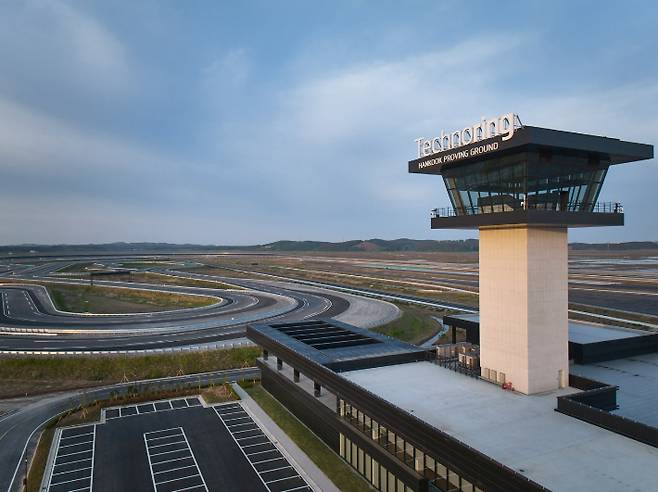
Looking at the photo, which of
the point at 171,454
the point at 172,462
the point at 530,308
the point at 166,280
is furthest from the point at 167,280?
the point at 530,308

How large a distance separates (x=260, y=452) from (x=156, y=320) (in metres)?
58.7

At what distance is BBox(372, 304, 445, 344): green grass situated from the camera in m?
82.7

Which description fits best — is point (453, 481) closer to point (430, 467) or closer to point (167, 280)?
point (430, 467)

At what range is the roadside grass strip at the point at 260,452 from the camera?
3419 centimetres

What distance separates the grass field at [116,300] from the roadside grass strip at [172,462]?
67.8m

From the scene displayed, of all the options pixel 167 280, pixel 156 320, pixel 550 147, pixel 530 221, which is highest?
pixel 550 147

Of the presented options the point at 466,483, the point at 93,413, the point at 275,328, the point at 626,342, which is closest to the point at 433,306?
the point at 275,328

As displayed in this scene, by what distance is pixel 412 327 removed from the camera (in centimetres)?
8800

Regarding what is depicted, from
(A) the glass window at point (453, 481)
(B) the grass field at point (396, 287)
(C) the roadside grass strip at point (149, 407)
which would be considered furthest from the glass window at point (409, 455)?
(B) the grass field at point (396, 287)

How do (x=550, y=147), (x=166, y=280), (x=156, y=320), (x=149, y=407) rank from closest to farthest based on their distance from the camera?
(x=550, y=147) < (x=149, y=407) < (x=156, y=320) < (x=166, y=280)

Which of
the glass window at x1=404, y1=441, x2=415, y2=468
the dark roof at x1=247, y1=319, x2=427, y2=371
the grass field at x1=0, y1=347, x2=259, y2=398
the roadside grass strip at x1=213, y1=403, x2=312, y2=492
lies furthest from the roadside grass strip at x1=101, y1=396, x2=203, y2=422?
the glass window at x1=404, y1=441, x2=415, y2=468

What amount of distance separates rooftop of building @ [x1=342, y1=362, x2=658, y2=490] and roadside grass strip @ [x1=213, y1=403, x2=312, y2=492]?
9.00m

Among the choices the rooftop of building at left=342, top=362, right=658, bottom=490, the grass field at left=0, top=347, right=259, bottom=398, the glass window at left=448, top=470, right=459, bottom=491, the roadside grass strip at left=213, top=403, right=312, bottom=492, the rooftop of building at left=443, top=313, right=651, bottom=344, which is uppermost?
the rooftop of building at left=443, top=313, right=651, bottom=344

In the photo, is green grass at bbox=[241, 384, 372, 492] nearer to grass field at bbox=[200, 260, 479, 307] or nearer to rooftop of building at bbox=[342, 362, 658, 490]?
rooftop of building at bbox=[342, 362, 658, 490]
